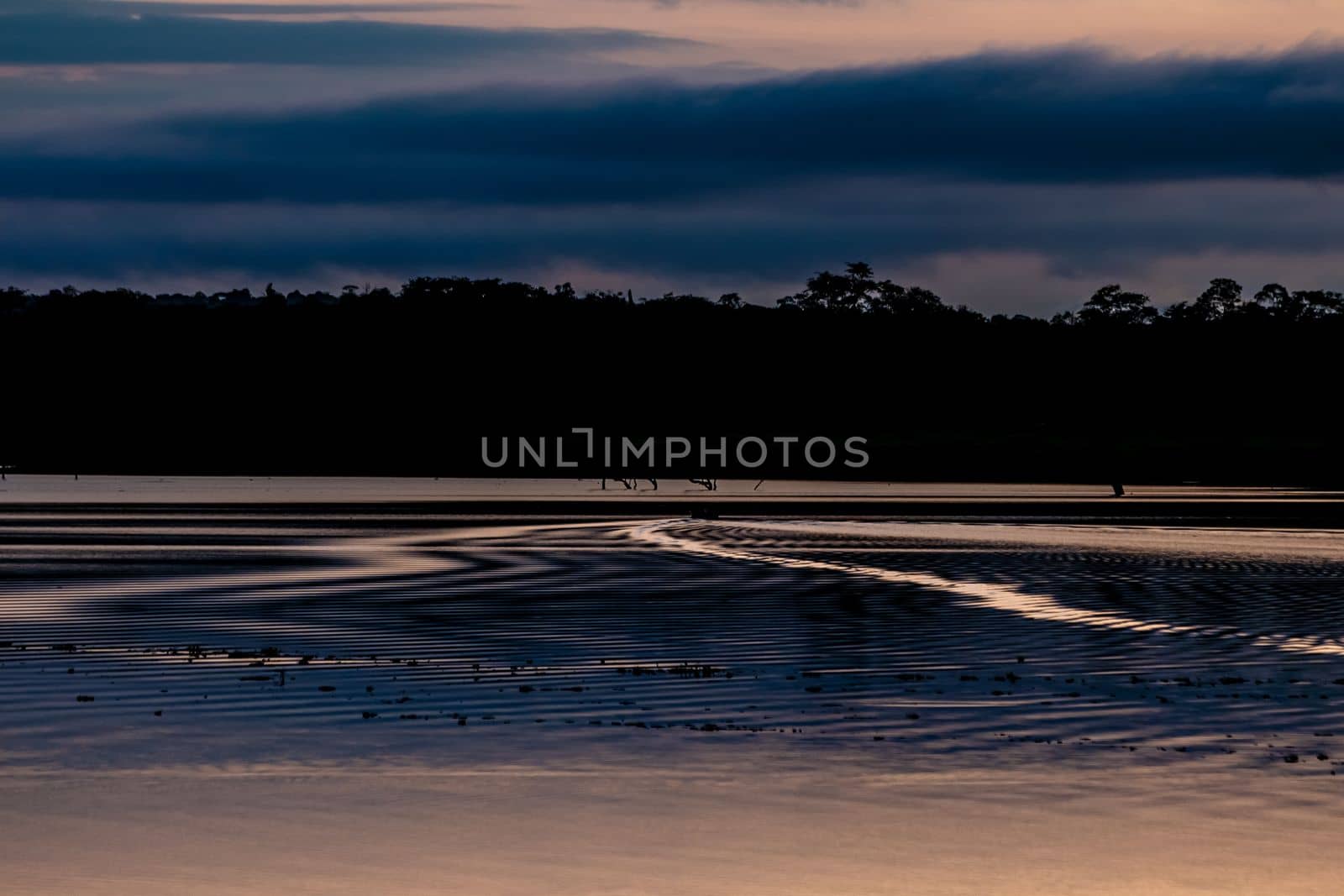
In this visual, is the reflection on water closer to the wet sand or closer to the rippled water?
the rippled water

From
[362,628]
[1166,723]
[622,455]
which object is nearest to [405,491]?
[622,455]

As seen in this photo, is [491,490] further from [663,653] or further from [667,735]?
[667,735]

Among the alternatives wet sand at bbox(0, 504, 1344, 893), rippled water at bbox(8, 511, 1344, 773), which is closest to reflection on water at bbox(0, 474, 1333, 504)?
rippled water at bbox(8, 511, 1344, 773)

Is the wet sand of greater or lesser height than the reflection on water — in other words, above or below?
above

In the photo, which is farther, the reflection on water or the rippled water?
the reflection on water

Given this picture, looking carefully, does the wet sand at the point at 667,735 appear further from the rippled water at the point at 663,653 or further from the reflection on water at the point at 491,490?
the reflection on water at the point at 491,490

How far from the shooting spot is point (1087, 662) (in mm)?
24141

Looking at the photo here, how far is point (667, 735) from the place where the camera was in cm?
1816

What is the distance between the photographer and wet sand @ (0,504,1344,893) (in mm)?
A: 13109

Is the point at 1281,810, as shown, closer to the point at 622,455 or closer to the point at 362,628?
the point at 362,628

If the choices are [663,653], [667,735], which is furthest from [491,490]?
[667,735]

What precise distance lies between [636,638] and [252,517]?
1683 inches

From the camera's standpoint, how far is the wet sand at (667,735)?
13109 mm

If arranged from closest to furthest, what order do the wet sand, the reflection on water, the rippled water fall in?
the wet sand
the rippled water
the reflection on water
